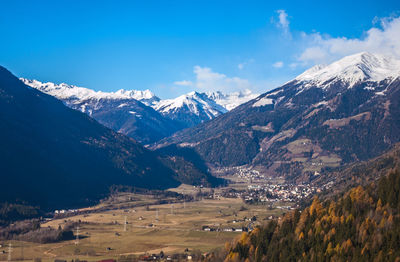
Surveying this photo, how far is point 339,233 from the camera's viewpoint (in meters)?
98.4

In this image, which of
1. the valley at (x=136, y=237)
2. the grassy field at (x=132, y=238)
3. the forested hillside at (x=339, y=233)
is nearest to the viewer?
the forested hillside at (x=339, y=233)

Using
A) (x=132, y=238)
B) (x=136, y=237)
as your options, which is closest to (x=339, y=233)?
(x=132, y=238)

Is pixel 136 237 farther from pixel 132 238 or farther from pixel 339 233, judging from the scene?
pixel 339 233

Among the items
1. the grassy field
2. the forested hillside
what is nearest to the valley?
the grassy field

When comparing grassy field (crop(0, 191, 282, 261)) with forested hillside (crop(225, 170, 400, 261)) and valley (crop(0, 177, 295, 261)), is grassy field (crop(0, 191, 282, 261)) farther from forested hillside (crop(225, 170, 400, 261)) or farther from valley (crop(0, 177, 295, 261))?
forested hillside (crop(225, 170, 400, 261))

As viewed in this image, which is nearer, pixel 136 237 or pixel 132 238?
pixel 132 238

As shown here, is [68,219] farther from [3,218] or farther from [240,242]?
[240,242]

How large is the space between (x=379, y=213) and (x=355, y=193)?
15.4 m

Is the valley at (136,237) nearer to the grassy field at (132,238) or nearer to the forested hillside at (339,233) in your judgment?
the grassy field at (132,238)

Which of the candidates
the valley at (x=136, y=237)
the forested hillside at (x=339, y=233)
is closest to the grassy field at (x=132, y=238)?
the valley at (x=136, y=237)

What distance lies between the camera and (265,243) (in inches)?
4311

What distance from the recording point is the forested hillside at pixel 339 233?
8900 centimetres

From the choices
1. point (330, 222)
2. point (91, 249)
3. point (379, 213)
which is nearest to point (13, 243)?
point (91, 249)

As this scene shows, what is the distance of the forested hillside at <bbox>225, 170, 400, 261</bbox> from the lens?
292ft
